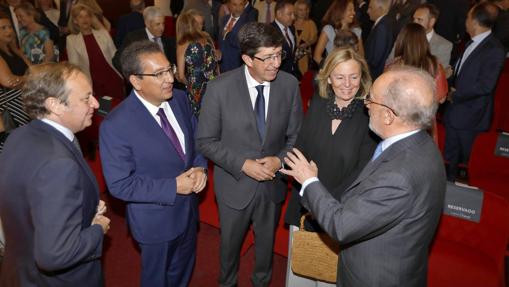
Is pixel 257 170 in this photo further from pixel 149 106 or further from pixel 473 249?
pixel 473 249

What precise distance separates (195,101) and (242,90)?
1.91m

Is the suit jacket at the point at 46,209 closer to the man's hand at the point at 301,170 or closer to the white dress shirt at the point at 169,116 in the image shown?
the white dress shirt at the point at 169,116

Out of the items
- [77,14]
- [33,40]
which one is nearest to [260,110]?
[77,14]

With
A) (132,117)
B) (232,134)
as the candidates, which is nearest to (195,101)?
(232,134)

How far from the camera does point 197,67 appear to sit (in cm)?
439

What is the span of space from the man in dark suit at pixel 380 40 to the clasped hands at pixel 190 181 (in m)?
3.20

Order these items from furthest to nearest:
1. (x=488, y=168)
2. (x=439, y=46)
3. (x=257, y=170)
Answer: (x=439, y=46), (x=488, y=168), (x=257, y=170)

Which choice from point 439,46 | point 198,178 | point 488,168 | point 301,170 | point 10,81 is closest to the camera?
point 301,170

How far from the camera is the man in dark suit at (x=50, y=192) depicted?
170cm

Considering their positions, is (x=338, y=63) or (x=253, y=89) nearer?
(x=338, y=63)

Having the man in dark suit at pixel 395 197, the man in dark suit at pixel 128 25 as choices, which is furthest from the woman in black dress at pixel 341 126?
the man in dark suit at pixel 128 25

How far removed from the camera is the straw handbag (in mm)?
2447

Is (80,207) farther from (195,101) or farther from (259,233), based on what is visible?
(195,101)

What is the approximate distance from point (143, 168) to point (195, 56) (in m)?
2.23
